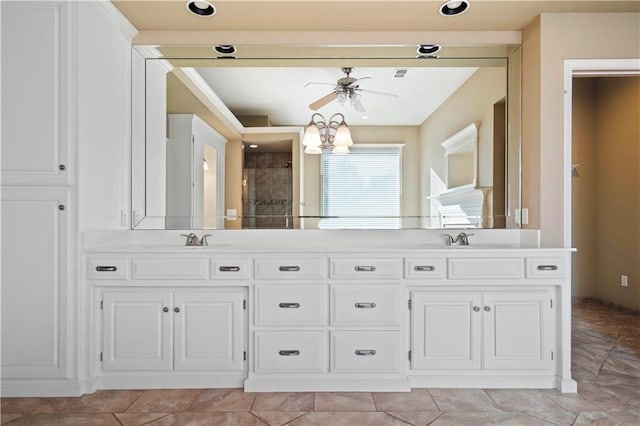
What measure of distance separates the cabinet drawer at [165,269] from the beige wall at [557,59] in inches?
86.4

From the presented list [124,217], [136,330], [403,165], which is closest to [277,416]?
[136,330]

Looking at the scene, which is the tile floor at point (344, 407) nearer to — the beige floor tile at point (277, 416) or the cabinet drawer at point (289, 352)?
the beige floor tile at point (277, 416)

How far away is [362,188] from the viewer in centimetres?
264

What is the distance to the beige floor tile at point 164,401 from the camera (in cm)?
196

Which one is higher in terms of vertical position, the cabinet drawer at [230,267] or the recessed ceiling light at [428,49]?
the recessed ceiling light at [428,49]

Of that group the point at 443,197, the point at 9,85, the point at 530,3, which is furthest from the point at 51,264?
the point at 530,3

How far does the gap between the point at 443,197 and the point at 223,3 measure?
1.96 m

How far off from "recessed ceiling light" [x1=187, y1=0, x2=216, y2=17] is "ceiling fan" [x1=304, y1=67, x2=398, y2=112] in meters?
0.78

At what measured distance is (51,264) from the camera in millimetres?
2076

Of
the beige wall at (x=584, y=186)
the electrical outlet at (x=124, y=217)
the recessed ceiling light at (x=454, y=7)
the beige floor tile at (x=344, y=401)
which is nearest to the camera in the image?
the beige floor tile at (x=344, y=401)

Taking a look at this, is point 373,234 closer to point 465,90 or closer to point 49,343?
point 465,90

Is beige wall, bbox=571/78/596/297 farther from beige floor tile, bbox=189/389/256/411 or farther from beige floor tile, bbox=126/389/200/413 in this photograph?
beige floor tile, bbox=126/389/200/413

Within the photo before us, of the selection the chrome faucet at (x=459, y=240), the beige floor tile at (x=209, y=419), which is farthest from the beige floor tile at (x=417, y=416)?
the chrome faucet at (x=459, y=240)

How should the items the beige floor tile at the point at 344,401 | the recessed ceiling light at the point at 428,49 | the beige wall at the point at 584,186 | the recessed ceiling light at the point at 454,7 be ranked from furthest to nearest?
1. the beige wall at the point at 584,186
2. the recessed ceiling light at the point at 428,49
3. the recessed ceiling light at the point at 454,7
4. the beige floor tile at the point at 344,401
